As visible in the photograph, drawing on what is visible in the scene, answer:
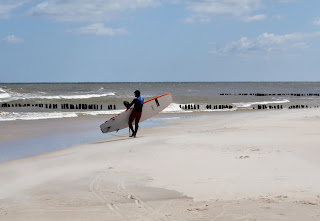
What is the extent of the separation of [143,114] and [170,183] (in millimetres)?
11606

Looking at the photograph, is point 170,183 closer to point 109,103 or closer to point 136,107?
point 136,107

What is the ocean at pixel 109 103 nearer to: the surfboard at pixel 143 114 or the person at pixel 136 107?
the surfboard at pixel 143 114

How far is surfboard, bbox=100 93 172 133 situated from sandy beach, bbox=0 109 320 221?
16.3ft

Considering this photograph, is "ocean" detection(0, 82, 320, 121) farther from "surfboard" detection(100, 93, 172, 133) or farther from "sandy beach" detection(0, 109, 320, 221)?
"sandy beach" detection(0, 109, 320, 221)

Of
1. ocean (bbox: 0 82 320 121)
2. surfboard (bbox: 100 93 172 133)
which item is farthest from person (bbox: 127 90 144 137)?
ocean (bbox: 0 82 320 121)

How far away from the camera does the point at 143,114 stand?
771 inches

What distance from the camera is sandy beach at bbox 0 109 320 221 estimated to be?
624 cm

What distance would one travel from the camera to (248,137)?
557 inches

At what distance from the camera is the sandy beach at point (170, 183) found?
6238 millimetres

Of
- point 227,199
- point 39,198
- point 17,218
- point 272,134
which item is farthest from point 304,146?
point 17,218

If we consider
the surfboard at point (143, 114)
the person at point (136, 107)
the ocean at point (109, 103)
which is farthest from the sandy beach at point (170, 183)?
the ocean at point (109, 103)

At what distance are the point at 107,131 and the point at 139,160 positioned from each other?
7571mm

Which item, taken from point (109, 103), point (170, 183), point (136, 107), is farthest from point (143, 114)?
point (109, 103)

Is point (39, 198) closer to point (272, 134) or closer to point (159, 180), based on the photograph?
point (159, 180)
